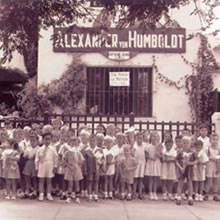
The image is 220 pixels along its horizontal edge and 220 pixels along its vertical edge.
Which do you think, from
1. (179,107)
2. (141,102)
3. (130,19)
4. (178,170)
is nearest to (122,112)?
(141,102)

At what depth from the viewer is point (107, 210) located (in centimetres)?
721

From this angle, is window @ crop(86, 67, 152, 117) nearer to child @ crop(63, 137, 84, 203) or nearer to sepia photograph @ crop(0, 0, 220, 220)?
sepia photograph @ crop(0, 0, 220, 220)

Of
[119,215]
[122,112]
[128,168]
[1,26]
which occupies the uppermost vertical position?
[1,26]

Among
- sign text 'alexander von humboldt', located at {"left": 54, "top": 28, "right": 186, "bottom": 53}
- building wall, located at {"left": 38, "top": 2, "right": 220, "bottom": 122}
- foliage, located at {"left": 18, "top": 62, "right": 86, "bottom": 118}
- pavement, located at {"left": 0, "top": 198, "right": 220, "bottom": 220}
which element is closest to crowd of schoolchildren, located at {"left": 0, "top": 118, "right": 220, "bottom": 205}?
pavement, located at {"left": 0, "top": 198, "right": 220, "bottom": 220}

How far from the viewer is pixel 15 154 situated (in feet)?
26.7

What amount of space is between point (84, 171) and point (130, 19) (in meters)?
2.83

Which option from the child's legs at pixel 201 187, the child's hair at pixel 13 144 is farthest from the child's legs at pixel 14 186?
the child's legs at pixel 201 187

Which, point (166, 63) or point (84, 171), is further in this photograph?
point (166, 63)

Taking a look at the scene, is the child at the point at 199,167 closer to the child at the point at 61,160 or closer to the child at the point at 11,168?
the child at the point at 61,160

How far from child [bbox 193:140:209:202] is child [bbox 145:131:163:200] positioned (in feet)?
2.14

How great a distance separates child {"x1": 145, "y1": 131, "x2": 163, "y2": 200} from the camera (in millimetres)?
8312

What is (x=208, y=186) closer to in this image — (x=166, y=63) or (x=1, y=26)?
(x=1, y=26)

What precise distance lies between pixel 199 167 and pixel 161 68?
6.22 meters

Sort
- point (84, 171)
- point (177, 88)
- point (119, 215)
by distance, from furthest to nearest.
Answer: point (177, 88), point (84, 171), point (119, 215)
